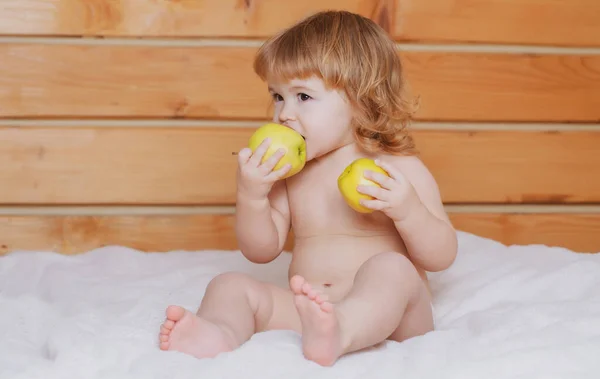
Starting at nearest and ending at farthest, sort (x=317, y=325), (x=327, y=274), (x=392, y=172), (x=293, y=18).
→ (x=317, y=325) → (x=392, y=172) → (x=327, y=274) → (x=293, y=18)

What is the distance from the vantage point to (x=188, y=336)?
1106 millimetres

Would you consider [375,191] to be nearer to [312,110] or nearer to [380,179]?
[380,179]

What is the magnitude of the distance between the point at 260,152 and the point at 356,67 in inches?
10.0

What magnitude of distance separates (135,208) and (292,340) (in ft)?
3.22

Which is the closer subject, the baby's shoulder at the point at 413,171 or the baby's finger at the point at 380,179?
the baby's finger at the point at 380,179

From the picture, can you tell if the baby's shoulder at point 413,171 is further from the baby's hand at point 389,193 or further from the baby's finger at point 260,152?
the baby's finger at point 260,152

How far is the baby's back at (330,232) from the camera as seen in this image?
1.39m

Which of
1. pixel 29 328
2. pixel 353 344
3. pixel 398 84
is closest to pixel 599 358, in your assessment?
pixel 353 344

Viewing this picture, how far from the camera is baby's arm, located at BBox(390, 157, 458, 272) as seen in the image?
4.33 ft

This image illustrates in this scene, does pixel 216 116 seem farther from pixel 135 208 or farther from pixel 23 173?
pixel 23 173

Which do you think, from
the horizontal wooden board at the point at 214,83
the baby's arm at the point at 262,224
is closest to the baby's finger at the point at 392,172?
the baby's arm at the point at 262,224

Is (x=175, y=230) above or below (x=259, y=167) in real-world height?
below

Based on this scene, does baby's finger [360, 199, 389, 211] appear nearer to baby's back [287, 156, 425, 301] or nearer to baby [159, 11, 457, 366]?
baby [159, 11, 457, 366]

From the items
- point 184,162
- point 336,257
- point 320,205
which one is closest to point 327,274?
point 336,257
